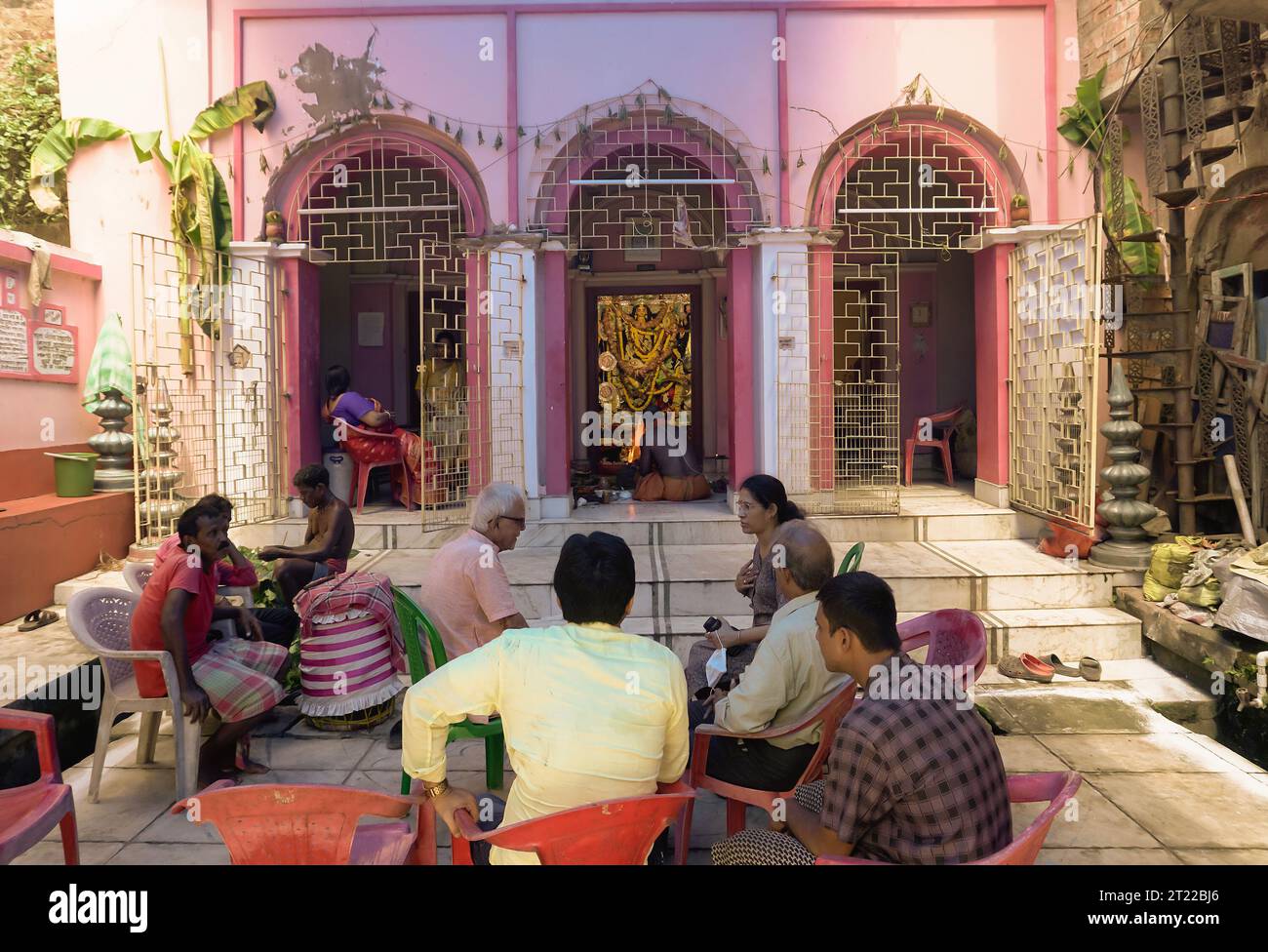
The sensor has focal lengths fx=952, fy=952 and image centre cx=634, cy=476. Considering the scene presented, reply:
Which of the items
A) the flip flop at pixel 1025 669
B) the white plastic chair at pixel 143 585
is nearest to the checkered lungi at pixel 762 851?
the white plastic chair at pixel 143 585

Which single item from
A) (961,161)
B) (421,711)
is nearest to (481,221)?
(961,161)

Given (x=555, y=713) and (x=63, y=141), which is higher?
(x=63, y=141)

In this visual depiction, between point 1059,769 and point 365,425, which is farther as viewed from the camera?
point 365,425

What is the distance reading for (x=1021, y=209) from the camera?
8125mm

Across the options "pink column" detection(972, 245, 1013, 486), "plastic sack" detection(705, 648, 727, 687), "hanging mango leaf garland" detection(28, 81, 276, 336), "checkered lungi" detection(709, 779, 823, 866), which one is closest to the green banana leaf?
"hanging mango leaf garland" detection(28, 81, 276, 336)

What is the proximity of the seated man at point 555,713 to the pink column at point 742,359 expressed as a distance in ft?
20.0

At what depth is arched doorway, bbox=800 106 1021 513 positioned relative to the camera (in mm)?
8281

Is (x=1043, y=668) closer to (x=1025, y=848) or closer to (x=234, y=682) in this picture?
(x=1025, y=848)

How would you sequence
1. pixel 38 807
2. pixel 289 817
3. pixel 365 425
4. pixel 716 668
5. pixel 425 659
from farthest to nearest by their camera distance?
pixel 365 425
pixel 425 659
pixel 716 668
pixel 38 807
pixel 289 817

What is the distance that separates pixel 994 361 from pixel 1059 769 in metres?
4.72

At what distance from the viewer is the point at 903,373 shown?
1177 centimetres

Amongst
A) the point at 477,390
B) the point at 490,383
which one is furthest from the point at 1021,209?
the point at 477,390
